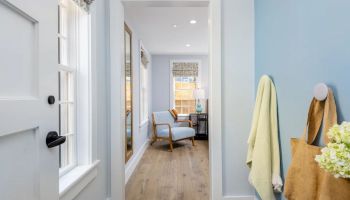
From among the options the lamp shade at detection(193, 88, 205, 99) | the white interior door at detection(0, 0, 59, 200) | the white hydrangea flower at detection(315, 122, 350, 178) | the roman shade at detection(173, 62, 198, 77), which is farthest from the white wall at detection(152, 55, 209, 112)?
the white hydrangea flower at detection(315, 122, 350, 178)

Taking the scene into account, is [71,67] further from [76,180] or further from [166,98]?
[166,98]

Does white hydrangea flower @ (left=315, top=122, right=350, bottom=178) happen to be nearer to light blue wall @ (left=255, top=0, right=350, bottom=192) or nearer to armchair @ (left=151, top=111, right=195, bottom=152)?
light blue wall @ (left=255, top=0, right=350, bottom=192)

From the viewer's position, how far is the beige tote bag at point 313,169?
0.90 m

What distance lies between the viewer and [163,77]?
20.6 feet

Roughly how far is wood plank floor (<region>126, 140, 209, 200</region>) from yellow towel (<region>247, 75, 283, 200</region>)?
1017mm

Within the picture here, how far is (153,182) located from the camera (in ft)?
9.63

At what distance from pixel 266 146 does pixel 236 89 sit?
2.08 ft

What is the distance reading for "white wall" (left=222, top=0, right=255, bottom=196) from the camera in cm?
204

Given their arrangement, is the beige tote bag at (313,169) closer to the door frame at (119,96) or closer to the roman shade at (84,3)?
the door frame at (119,96)

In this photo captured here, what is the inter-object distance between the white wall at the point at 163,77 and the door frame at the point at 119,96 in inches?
167

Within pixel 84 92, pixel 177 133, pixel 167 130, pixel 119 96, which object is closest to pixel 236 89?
pixel 119 96

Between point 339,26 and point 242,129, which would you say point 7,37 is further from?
point 242,129

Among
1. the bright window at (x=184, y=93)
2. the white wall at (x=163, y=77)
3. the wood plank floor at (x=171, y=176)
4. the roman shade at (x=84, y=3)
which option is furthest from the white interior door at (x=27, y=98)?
the bright window at (x=184, y=93)

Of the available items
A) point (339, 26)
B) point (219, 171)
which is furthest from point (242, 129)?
point (339, 26)
